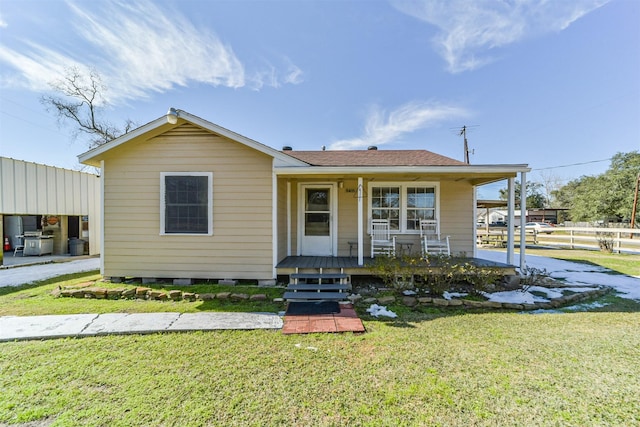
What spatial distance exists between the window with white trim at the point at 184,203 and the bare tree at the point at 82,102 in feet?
56.8

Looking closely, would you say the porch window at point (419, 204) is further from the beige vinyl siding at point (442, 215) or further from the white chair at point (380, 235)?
the white chair at point (380, 235)

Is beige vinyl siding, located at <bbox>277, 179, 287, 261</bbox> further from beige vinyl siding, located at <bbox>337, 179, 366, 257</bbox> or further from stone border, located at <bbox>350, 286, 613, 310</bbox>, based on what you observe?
stone border, located at <bbox>350, 286, 613, 310</bbox>

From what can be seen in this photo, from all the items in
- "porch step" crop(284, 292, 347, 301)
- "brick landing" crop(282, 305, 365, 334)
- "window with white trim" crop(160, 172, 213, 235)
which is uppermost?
"window with white trim" crop(160, 172, 213, 235)

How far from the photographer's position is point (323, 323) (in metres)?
3.77

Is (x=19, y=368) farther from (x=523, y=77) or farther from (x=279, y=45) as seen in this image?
(x=523, y=77)

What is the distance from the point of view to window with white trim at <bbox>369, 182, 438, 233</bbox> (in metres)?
7.05

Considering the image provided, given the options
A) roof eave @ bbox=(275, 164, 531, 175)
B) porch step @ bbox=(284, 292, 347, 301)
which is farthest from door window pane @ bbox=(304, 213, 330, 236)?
porch step @ bbox=(284, 292, 347, 301)

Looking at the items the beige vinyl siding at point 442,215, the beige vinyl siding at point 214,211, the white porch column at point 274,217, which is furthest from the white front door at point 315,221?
the beige vinyl siding at point 214,211

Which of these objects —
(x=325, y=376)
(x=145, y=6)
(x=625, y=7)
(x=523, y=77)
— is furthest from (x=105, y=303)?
(x=523, y=77)

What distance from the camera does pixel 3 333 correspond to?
3396mm

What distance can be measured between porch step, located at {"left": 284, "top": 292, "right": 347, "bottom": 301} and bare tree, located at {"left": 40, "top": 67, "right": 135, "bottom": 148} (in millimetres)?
20602

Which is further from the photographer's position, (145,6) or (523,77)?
(523,77)

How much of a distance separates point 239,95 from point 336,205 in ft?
25.3

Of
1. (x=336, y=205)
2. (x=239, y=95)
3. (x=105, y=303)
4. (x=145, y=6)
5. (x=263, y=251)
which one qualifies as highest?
(x=145, y=6)
